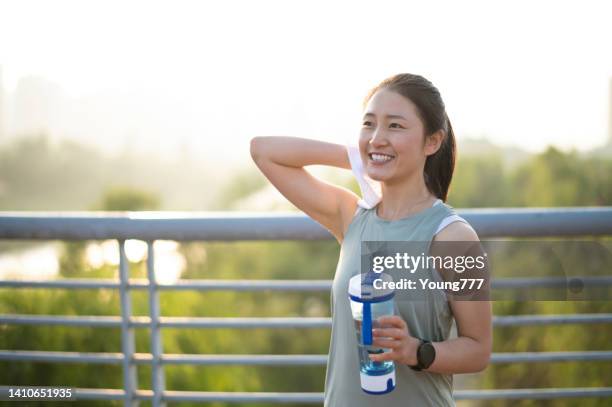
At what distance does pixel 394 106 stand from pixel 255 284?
1.13 metres

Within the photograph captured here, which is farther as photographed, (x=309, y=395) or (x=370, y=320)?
(x=309, y=395)

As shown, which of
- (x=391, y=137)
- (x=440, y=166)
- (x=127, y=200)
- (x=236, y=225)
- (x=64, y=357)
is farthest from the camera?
(x=127, y=200)

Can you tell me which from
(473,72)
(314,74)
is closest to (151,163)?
(314,74)

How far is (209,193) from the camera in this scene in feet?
222

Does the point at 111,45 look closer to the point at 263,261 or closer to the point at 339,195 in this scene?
the point at 263,261

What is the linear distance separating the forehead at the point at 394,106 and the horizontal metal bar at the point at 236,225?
2.44 feet

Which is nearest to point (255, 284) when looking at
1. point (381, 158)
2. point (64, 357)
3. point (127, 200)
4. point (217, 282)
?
point (217, 282)

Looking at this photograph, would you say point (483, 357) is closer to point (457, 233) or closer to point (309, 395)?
point (457, 233)

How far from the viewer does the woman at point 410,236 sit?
5.77 feet

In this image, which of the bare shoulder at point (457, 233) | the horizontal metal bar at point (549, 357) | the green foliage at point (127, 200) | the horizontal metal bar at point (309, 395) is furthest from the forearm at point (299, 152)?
the green foliage at point (127, 200)

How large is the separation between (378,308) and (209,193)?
66712 mm

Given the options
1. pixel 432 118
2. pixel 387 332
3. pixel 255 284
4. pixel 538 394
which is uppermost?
pixel 432 118

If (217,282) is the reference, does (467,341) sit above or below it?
above

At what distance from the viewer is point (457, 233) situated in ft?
5.89
